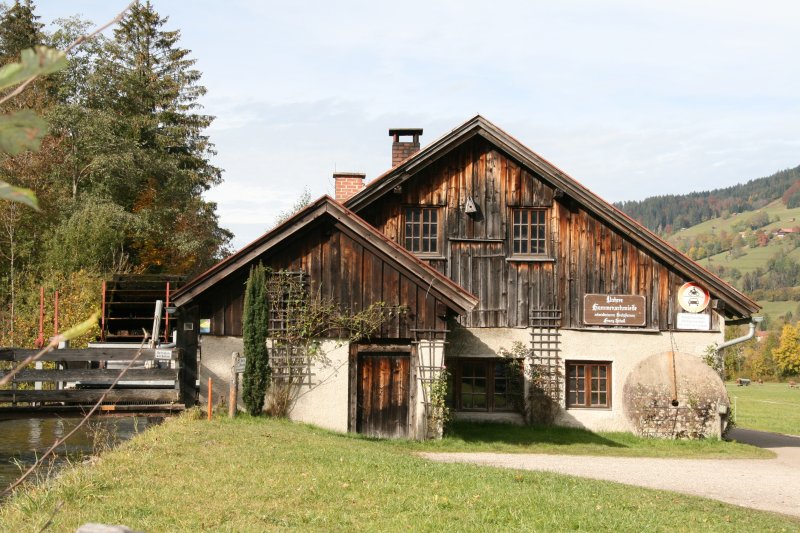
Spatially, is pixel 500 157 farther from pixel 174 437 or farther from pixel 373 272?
pixel 174 437

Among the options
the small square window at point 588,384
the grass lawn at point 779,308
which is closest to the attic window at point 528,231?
the small square window at point 588,384

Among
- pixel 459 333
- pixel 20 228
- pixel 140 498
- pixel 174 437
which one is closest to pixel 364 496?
pixel 140 498

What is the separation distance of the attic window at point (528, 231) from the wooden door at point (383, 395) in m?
4.94

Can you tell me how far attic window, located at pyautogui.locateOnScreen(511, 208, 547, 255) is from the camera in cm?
2295

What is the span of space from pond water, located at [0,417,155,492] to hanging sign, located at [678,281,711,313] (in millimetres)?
13593

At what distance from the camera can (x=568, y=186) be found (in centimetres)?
2261

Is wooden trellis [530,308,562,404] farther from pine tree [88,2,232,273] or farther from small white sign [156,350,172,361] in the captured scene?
pine tree [88,2,232,273]

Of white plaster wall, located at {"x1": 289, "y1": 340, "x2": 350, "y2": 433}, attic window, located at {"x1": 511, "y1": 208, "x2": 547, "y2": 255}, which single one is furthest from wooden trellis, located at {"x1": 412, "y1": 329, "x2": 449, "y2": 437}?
attic window, located at {"x1": 511, "y1": 208, "x2": 547, "y2": 255}

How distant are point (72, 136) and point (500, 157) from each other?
26.0m

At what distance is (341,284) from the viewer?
20.0 meters

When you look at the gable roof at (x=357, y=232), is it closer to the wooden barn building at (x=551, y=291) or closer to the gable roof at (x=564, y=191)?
the wooden barn building at (x=551, y=291)

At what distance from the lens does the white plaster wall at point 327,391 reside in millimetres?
19719

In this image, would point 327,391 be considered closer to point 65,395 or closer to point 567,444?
point 65,395

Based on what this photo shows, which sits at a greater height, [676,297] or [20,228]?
[20,228]
